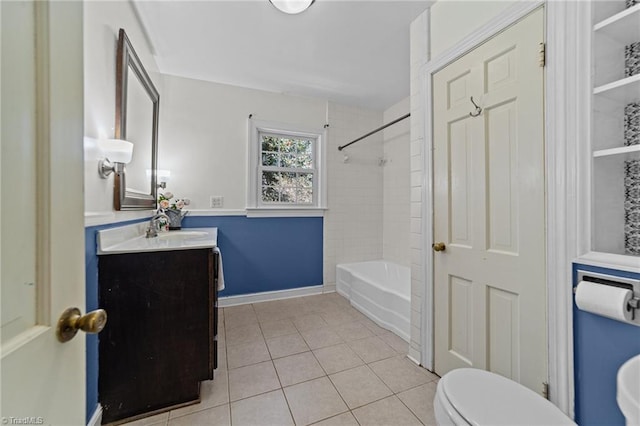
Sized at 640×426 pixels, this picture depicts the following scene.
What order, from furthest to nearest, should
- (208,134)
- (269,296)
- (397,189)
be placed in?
(397,189), (269,296), (208,134)

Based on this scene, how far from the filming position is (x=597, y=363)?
0.98 m

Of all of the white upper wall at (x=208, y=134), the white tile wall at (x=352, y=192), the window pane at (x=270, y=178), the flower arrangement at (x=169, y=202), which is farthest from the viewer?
the white tile wall at (x=352, y=192)

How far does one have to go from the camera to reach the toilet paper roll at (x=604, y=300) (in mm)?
885

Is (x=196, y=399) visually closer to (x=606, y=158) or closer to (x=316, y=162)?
(x=606, y=158)

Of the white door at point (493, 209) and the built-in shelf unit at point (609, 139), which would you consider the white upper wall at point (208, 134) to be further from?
the built-in shelf unit at point (609, 139)

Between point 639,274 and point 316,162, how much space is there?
2.98 metres

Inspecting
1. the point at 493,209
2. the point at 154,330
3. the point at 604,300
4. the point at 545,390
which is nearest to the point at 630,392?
the point at 604,300

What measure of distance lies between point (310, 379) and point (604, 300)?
1.55m

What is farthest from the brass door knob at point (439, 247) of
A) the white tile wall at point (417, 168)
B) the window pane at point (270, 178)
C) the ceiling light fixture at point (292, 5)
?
the window pane at point (270, 178)

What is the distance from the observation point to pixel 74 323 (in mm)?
493

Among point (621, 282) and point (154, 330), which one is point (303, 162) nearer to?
point (154, 330)

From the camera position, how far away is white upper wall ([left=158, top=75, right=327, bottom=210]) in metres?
2.79

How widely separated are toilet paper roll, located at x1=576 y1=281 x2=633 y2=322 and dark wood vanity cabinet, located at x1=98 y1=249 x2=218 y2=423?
174cm

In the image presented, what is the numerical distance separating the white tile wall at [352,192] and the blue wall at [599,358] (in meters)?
2.59
